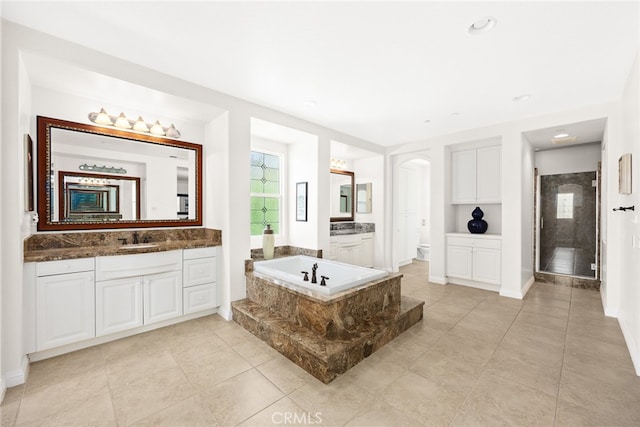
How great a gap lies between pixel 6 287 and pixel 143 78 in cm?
198

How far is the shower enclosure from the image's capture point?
4.60 meters

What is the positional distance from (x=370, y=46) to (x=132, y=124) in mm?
2751

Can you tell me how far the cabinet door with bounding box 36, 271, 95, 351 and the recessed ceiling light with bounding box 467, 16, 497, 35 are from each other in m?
3.77

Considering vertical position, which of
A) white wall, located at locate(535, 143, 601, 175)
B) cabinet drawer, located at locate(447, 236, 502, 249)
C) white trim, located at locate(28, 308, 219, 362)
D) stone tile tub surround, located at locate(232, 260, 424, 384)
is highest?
white wall, located at locate(535, 143, 601, 175)

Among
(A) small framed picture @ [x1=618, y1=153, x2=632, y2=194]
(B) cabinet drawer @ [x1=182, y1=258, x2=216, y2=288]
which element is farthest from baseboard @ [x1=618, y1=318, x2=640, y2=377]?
(B) cabinet drawer @ [x1=182, y1=258, x2=216, y2=288]

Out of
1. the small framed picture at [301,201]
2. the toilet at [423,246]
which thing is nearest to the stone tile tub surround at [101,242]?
the small framed picture at [301,201]

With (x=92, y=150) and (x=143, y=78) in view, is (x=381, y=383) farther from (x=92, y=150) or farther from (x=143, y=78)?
(x=92, y=150)

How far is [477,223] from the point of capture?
15.1 ft

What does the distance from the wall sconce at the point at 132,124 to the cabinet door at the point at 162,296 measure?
5.52 feet

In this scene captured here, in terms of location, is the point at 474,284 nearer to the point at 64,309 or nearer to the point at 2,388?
the point at 64,309

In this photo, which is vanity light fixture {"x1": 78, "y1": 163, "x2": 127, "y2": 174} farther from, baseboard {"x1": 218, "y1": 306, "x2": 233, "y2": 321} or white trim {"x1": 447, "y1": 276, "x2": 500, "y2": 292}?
white trim {"x1": 447, "y1": 276, "x2": 500, "y2": 292}

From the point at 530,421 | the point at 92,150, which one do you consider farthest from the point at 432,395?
the point at 92,150

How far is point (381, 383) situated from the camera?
2.02m

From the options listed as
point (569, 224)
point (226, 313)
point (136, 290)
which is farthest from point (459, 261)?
point (136, 290)
